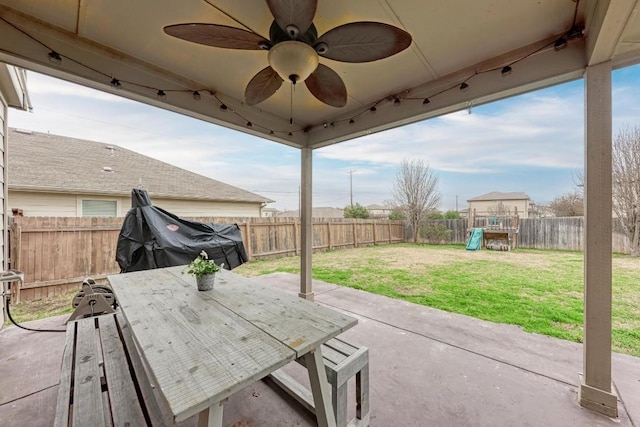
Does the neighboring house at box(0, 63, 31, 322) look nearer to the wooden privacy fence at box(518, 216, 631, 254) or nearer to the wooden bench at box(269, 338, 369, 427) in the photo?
the wooden bench at box(269, 338, 369, 427)

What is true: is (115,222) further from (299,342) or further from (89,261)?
(299,342)

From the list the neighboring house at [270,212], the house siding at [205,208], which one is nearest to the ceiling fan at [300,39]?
the house siding at [205,208]

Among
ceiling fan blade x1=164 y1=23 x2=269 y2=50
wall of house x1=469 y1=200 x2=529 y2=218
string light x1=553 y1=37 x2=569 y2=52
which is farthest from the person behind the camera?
wall of house x1=469 y1=200 x2=529 y2=218

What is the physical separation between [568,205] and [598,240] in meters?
12.4

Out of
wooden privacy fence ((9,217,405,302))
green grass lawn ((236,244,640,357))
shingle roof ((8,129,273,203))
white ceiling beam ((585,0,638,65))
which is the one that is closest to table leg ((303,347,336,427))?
white ceiling beam ((585,0,638,65))

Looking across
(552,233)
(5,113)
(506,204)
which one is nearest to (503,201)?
(506,204)

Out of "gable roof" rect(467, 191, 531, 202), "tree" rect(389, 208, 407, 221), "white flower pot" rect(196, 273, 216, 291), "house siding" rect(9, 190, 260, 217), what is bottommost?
"white flower pot" rect(196, 273, 216, 291)

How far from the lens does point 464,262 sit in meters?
6.62

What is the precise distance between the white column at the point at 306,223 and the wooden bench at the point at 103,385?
2088 mm

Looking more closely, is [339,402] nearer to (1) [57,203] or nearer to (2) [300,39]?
(2) [300,39]

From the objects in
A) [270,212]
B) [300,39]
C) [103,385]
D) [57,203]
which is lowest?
[103,385]

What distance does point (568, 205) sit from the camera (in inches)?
408

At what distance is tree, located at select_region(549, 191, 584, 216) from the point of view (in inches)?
372

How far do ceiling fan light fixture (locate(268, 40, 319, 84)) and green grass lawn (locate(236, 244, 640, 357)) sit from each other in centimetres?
342
